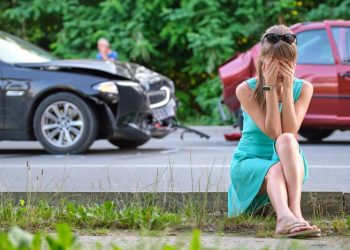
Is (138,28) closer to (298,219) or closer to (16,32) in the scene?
(16,32)

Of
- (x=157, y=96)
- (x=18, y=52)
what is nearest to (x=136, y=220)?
(x=157, y=96)

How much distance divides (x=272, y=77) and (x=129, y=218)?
1177 millimetres

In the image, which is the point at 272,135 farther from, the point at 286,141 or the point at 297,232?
the point at 297,232

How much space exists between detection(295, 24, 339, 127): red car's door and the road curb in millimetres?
7180

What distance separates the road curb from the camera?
7.25 m

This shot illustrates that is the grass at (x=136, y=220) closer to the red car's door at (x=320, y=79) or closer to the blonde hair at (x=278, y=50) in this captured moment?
the blonde hair at (x=278, y=50)

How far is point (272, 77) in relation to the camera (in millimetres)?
6688

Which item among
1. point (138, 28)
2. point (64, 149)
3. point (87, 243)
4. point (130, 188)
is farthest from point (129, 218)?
point (138, 28)

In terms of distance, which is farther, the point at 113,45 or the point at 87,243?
the point at 113,45

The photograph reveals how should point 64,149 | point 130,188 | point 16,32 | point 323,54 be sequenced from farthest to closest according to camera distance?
point 16,32, point 323,54, point 64,149, point 130,188

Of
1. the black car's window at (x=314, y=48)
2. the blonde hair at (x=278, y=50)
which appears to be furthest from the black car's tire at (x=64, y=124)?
the blonde hair at (x=278, y=50)

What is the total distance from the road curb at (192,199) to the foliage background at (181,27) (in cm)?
1237

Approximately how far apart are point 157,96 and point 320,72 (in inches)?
91.9

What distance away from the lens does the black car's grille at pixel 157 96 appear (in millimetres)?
13422
